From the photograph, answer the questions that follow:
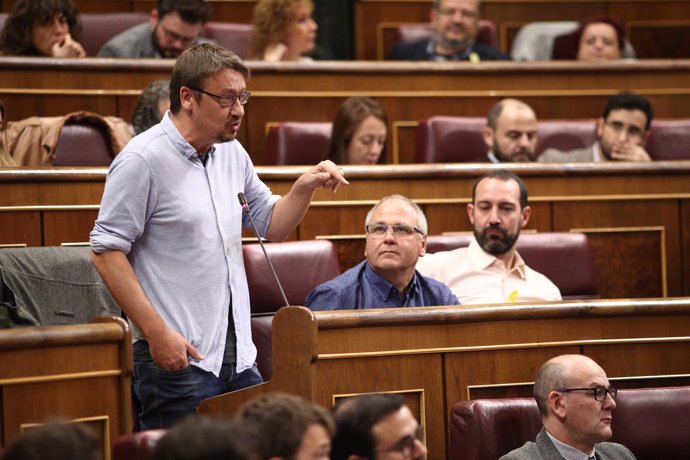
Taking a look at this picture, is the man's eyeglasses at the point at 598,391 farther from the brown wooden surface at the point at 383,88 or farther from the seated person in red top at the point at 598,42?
the seated person in red top at the point at 598,42

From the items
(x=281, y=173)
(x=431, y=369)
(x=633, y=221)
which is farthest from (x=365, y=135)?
(x=431, y=369)

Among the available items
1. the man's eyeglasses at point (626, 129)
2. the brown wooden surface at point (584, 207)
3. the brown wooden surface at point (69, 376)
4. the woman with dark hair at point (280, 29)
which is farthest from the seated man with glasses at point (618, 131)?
the brown wooden surface at point (69, 376)

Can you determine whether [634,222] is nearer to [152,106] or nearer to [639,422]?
[639,422]

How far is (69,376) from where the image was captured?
0.88 metres

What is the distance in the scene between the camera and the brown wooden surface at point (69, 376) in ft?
2.81

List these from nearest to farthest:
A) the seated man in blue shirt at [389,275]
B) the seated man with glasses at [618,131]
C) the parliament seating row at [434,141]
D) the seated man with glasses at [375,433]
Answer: the seated man with glasses at [375,433], the seated man in blue shirt at [389,275], the parliament seating row at [434,141], the seated man with glasses at [618,131]

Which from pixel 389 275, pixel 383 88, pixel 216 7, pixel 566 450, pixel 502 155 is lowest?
pixel 566 450

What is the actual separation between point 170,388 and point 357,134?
2.31 feet

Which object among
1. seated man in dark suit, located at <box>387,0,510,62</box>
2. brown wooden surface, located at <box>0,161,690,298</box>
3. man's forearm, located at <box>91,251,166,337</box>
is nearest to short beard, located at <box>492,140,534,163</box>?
brown wooden surface, located at <box>0,161,690,298</box>

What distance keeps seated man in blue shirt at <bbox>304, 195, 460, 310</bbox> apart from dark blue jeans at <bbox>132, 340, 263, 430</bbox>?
237mm

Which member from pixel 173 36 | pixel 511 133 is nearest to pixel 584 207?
pixel 511 133

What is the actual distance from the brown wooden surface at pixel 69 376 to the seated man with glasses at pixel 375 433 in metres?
0.21

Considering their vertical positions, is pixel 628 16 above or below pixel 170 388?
above

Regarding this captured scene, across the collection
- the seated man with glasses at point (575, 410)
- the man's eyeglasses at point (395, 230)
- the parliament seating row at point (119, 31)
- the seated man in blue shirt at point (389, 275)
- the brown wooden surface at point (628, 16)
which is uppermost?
the brown wooden surface at point (628, 16)
